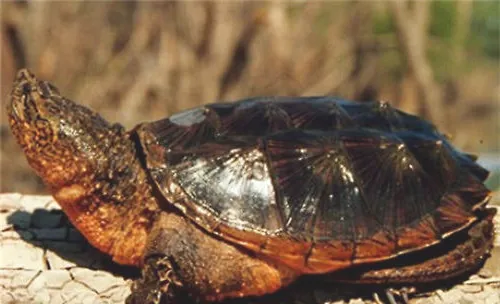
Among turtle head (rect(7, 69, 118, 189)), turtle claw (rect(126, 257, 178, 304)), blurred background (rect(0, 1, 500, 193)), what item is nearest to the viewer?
turtle claw (rect(126, 257, 178, 304))

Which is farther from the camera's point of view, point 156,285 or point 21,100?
point 21,100

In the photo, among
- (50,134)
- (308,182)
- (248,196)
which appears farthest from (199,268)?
(50,134)

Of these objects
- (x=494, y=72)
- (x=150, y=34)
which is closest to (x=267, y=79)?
(x=150, y=34)

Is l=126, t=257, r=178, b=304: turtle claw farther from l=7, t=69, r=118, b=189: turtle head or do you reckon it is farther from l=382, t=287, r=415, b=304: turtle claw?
l=382, t=287, r=415, b=304: turtle claw

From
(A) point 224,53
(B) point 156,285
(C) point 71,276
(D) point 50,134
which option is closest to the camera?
(B) point 156,285

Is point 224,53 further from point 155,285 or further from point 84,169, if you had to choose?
point 155,285

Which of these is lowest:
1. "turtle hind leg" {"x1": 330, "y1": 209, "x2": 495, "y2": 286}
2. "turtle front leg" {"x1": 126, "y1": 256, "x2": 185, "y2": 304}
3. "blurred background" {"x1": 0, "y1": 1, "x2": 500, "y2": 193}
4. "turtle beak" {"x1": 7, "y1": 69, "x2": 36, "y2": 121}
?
"turtle hind leg" {"x1": 330, "y1": 209, "x2": 495, "y2": 286}

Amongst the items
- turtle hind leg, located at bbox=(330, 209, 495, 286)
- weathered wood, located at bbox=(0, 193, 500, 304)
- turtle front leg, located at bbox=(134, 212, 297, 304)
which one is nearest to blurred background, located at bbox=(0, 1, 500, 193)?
weathered wood, located at bbox=(0, 193, 500, 304)

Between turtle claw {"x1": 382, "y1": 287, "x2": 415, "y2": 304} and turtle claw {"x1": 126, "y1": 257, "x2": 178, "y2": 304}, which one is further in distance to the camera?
turtle claw {"x1": 382, "y1": 287, "x2": 415, "y2": 304}
